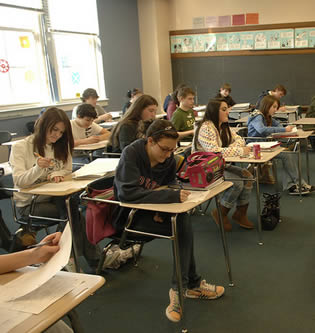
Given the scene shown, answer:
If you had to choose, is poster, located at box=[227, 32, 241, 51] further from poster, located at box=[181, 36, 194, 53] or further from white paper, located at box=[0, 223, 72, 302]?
white paper, located at box=[0, 223, 72, 302]

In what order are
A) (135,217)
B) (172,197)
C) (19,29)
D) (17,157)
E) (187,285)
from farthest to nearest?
(19,29), (17,157), (187,285), (135,217), (172,197)

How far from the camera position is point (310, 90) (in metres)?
7.41

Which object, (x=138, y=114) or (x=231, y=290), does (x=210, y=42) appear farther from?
(x=231, y=290)

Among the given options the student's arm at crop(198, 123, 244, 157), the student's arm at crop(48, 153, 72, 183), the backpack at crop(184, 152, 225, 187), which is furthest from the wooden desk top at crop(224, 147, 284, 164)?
the student's arm at crop(48, 153, 72, 183)

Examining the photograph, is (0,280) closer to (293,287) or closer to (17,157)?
(17,157)

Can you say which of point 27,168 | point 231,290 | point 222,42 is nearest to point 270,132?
point 231,290

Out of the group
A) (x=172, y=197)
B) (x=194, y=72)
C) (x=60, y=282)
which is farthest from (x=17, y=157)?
(x=194, y=72)

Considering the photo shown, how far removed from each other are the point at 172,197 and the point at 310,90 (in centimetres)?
630

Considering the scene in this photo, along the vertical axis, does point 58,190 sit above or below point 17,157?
below

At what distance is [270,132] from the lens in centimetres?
404

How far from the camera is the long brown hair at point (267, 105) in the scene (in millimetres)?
4133

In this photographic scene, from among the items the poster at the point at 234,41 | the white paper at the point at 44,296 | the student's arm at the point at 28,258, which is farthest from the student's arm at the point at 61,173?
the poster at the point at 234,41

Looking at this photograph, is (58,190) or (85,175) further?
(85,175)

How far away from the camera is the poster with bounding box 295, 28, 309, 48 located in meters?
7.27
